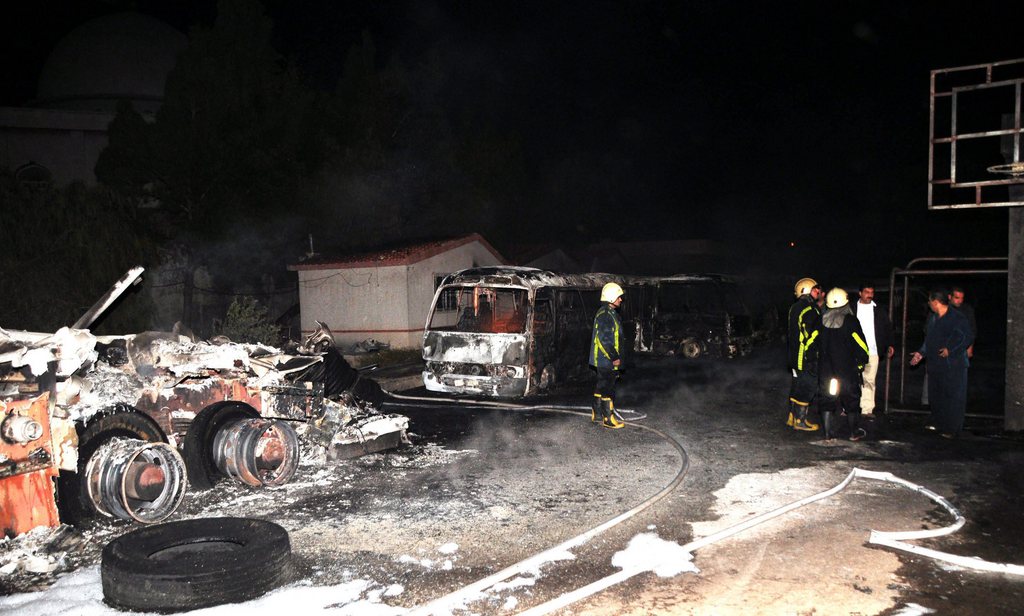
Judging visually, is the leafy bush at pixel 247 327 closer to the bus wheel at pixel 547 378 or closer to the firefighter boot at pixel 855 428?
the bus wheel at pixel 547 378

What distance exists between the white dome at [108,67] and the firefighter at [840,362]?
28.4 meters

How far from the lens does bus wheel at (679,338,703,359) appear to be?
1680 centimetres

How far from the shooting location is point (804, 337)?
8.55m

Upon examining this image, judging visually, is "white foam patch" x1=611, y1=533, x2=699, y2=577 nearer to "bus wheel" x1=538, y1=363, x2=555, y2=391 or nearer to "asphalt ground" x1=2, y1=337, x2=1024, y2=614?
"asphalt ground" x1=2, y1=337, x2=1024, y2=614

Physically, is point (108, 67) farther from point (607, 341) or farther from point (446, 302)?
point (607, 341)

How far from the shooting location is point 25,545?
16.3 feet

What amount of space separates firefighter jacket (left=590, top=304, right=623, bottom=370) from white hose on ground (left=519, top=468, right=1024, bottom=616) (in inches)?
135

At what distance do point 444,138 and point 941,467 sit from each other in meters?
24.2

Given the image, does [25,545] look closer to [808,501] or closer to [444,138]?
[808,501]

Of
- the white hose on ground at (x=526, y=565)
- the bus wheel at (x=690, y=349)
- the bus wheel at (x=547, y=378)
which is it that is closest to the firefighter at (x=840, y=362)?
the white hose on ground at (x=526, y=565)

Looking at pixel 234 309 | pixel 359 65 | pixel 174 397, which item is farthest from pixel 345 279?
pixel 174 397

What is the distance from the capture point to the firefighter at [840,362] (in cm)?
801

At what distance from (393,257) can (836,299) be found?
13.1 metres

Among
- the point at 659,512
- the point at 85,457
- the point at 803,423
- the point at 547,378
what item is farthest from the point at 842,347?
the point at 85,457
